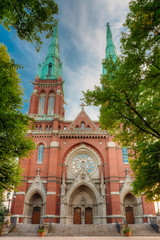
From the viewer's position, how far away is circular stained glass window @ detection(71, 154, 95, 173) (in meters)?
25.4

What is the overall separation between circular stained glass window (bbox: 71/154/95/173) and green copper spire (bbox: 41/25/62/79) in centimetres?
1618

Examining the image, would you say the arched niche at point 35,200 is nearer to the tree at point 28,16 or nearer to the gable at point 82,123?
the gable at point 82,123

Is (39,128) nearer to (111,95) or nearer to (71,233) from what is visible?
(71,233)

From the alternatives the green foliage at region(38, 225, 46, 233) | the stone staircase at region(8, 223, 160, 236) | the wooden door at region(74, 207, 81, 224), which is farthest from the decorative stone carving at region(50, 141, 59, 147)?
the green foliage at region(38, 225, 46, 233)

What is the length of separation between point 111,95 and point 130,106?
1143 mm

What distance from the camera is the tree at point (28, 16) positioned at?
614 centimetres

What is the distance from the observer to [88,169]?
25.6 m

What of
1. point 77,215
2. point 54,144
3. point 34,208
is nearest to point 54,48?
point 54,144

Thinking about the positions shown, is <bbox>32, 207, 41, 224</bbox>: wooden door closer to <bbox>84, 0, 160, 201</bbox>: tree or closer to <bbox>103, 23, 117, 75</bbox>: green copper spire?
<bbox>84, 0, 160, 201</bbox>: tree

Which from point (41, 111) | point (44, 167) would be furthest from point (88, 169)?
point (41, 111)

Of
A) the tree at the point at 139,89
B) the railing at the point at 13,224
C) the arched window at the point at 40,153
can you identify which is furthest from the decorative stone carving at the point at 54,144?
the tree at the point at 139,89

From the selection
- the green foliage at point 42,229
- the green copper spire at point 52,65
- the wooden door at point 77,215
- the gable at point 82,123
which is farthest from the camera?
the green copper spire at point 52,65

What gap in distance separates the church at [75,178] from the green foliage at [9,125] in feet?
32.6

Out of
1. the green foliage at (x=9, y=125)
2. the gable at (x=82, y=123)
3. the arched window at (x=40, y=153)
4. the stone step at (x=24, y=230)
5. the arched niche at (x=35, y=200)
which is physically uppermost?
the gable at (x=82, y=123)
